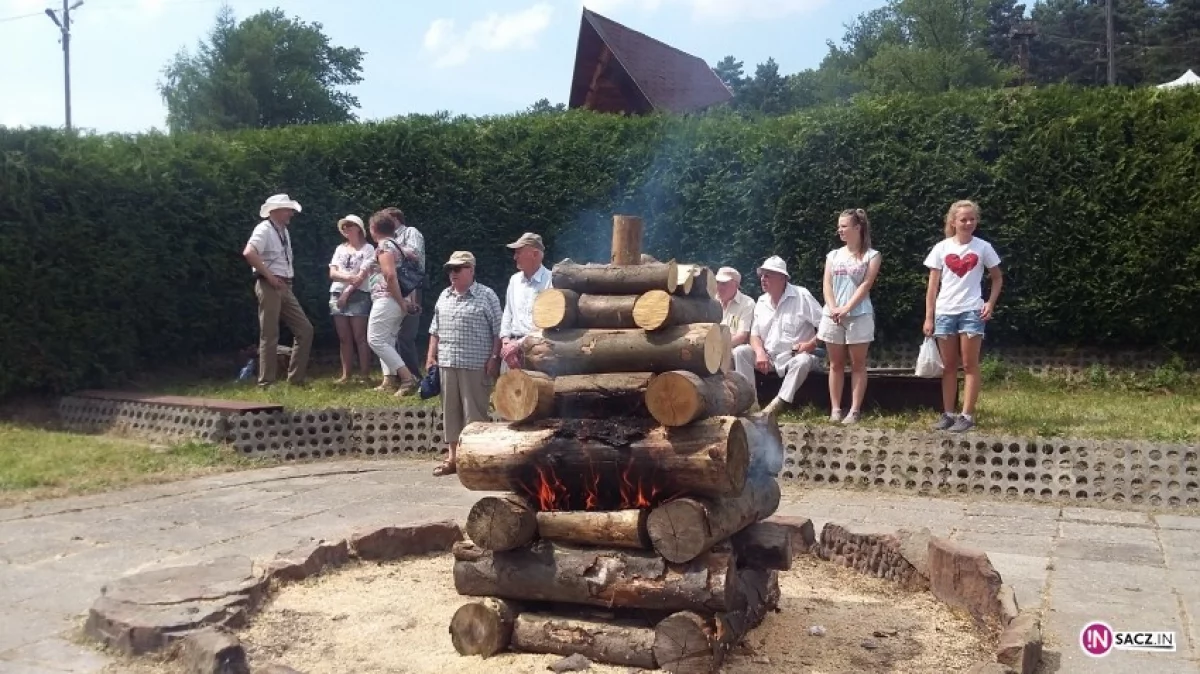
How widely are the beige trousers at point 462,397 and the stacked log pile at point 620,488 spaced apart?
337 centimetres

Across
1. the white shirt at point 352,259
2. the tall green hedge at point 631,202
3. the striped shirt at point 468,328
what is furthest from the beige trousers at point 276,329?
the striped shirt at point 468,328

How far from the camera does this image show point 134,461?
8500mm

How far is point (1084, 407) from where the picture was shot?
32.6ft

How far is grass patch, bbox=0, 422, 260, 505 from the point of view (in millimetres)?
7678

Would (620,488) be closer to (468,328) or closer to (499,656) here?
(499,656)

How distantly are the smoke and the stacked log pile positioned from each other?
35 mm

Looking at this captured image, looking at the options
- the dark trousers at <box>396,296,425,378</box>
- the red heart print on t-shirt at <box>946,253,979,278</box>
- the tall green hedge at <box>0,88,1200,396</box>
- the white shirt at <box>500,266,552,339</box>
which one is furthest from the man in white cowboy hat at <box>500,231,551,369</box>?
the tall green hedge at <box>0,88,1200,396</box>

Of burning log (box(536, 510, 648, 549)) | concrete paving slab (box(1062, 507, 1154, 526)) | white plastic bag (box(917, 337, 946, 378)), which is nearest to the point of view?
burning log (box(536, 510, 648, 549))

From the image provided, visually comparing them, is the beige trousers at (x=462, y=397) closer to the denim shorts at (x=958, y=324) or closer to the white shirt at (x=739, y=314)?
the white shirt at (x=739, y=314)

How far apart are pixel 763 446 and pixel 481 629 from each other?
1557mm

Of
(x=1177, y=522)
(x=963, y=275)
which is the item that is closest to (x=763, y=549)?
(x=1177, y=522)

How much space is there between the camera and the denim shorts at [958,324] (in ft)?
26.6

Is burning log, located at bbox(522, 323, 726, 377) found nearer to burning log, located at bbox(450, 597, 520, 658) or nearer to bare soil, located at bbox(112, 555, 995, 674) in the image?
burning log, located at bbox(450, 597, 520, 658)

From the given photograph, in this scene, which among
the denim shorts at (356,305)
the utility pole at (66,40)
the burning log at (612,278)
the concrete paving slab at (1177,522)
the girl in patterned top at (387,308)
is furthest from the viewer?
the utility pole at (66,40)
